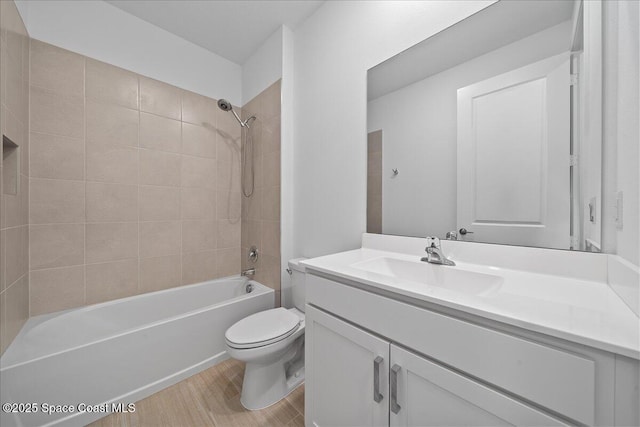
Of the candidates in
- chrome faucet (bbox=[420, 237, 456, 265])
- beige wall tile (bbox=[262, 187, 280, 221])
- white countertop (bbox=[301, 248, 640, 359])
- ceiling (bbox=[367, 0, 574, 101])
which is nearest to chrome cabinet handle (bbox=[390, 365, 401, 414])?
white countertop (bbox=[301, 248, 640, 359])

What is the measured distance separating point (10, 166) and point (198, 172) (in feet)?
3.34

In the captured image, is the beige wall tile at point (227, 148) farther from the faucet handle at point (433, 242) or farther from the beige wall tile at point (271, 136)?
the faucet handle at point (433, 242)

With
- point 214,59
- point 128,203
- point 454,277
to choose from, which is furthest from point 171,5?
point 454,277

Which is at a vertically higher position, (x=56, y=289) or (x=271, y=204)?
(x=271, y=204)

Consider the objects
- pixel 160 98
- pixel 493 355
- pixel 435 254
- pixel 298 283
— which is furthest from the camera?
pixel 160 98

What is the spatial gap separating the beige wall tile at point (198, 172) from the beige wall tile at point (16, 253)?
3.05 ft

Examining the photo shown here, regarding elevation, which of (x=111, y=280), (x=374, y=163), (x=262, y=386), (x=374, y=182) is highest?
(x=374, y=163)

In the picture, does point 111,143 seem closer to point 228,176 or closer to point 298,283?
point 228,176

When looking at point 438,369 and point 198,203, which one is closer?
point 438,369

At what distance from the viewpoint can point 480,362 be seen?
0.54m

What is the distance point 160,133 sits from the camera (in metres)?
1.89

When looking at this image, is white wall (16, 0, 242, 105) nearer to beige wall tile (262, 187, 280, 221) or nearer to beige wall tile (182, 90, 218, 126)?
beige wall tile (182, 90, 218, 126)

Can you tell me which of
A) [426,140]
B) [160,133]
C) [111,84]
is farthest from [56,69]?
[426,140]

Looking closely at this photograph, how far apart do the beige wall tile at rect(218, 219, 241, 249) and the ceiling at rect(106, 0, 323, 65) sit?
1.56 m
